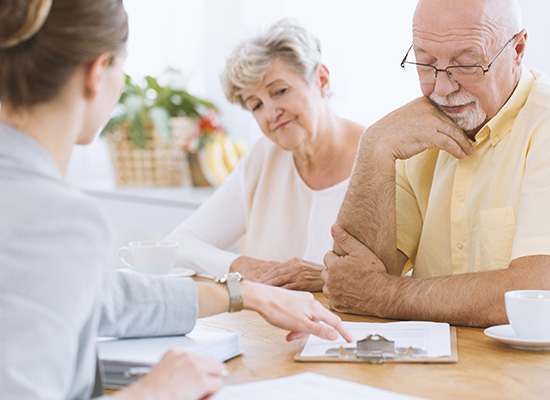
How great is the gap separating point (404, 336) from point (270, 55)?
3.94 feet

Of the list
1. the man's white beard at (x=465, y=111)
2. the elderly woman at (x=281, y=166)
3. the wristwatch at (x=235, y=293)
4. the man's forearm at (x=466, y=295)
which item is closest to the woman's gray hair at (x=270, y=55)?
the elderly woman at (x=281, y=166)

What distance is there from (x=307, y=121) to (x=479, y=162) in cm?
73

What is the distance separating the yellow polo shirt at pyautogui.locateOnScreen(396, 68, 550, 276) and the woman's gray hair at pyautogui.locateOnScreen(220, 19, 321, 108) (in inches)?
23.9

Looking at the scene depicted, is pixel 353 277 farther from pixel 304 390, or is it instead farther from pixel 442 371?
pixel 304 390

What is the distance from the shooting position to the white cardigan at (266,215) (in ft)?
7.04

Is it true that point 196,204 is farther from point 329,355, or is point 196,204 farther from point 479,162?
point 329,355

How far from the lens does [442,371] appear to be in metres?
1.02

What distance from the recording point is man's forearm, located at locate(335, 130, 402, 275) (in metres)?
A: 1.63

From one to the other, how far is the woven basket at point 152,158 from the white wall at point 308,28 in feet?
1.07

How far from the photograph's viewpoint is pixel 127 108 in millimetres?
3641

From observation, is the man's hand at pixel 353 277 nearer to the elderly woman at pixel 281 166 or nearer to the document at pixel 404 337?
the document at pixel 404 337

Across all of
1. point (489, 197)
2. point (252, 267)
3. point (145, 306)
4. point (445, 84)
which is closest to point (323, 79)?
point (252, 267)

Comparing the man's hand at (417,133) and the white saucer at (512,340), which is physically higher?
the man's hand at (417,133)

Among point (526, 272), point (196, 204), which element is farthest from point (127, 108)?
point (526, 272)
